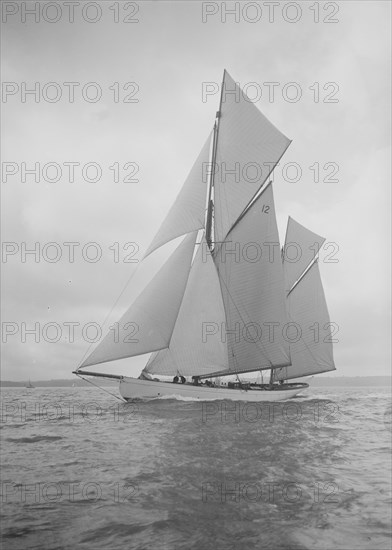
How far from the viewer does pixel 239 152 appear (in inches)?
1506

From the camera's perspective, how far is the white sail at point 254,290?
113ft

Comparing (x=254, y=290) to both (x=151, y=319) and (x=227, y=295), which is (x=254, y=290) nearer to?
(x=227, y=295)

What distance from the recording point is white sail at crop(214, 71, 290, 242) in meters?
37.1

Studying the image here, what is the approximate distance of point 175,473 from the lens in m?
9.80

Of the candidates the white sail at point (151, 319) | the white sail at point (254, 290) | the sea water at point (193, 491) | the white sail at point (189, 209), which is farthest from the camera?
the white sail at point (254, 290)

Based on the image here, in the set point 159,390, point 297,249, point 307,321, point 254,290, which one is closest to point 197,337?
point 159,390

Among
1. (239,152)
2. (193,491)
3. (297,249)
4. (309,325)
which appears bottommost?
(193,491)

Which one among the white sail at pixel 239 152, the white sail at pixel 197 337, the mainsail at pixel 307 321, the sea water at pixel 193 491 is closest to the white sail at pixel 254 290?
the white sail at pixel 239 152

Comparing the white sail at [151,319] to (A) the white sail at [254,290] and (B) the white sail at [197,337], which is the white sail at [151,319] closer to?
(B) the white sail at [197,337]

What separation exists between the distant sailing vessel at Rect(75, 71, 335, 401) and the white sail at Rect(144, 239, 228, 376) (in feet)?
0.23

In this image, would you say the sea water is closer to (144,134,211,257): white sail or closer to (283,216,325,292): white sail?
(144,134,211,257): white sail

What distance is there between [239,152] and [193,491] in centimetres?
3356

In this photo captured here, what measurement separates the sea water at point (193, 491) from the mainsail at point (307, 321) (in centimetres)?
2727

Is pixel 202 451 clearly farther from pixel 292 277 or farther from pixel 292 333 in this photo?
pixel 292 277
